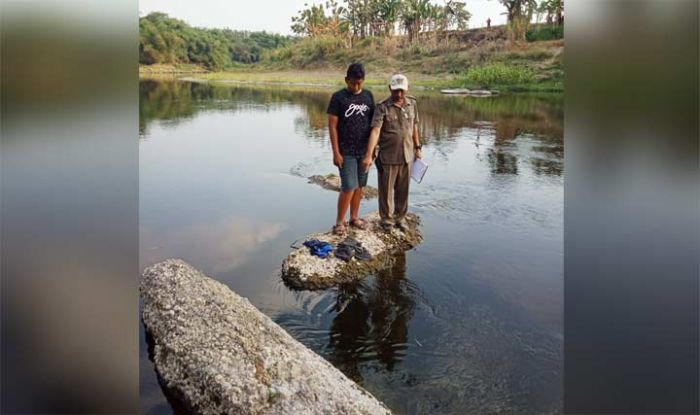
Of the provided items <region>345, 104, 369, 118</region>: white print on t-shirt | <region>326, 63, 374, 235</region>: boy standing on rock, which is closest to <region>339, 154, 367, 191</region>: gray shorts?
<region>326, 63, 374, 235</region>: boy standing on rock

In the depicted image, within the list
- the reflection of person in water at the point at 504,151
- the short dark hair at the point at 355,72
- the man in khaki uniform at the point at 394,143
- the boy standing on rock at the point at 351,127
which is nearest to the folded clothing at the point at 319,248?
the boy standing on rock at the point at 351,127

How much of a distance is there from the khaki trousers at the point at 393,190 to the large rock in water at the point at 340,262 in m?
0.20

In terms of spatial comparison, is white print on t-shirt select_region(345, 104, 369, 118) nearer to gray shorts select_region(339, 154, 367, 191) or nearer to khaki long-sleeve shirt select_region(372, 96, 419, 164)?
khaki long-sleeve shirt select_region(372, 96, 419, 164)

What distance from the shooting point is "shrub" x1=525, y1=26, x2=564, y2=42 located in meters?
38.8

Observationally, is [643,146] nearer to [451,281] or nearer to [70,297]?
[70,297]

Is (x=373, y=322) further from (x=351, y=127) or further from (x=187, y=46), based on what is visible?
(x=187, y=46)

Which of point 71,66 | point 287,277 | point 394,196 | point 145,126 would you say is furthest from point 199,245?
point 145,126

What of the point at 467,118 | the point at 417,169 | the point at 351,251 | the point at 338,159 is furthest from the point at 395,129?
the point at 467,118

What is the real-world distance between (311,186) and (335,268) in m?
4.97

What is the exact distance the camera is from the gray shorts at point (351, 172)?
5.95 m

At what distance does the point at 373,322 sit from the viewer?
15.9 feet

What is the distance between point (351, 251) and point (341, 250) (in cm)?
11

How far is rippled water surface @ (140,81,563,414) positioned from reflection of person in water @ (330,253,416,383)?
2 cm

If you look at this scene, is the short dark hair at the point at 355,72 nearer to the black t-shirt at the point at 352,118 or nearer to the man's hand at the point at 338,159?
the black t-shirt at the point at 352,118
